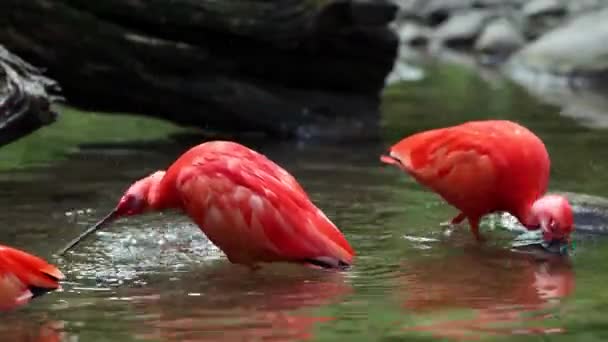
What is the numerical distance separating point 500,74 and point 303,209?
14.5 meters

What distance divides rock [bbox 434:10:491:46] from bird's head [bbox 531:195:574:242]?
20.0 meters

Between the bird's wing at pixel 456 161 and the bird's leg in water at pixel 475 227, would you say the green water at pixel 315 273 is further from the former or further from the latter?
the bird's wing at pixel 456 161

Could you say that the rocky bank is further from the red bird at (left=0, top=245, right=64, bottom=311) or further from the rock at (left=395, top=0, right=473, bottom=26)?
the red bird at (left=0, top=245, right=64, bottom=311)

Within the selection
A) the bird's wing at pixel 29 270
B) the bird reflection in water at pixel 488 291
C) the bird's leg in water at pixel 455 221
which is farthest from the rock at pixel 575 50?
the bird's wing at pixel 29 270

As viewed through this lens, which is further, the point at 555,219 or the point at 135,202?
the point at 135,202

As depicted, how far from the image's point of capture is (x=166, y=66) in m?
9.65

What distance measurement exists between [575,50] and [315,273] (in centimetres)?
1283

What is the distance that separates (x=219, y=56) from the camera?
984cm

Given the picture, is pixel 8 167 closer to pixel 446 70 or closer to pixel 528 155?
pixel 528 155

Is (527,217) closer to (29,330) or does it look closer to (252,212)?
Answer: (252,212)

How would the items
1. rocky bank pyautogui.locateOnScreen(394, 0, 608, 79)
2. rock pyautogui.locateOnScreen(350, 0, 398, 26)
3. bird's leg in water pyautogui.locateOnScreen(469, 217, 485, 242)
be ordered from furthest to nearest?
rocky bank pyautogui.locateOnScreen(394, 0, 608, 79) < rock pyautogui.locateOnScreen(350, 0, 398, 26) < bird's leg in water pyautogui.locateOnScreen(469, 217, 485, 242)

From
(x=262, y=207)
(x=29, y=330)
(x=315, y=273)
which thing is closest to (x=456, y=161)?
(x=315, y=273)

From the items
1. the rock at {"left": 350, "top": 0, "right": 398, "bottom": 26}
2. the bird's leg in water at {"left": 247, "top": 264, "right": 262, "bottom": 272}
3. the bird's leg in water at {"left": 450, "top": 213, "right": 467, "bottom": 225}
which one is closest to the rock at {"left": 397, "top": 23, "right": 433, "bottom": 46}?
the rock at {"left": 350, "top": 0, "right": 398, "bottom": 26}

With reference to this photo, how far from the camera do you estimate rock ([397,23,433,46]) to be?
26984 mm
